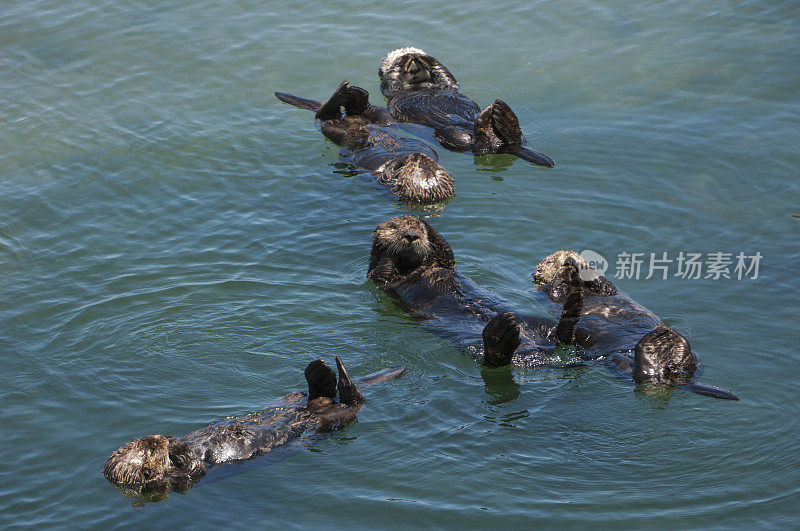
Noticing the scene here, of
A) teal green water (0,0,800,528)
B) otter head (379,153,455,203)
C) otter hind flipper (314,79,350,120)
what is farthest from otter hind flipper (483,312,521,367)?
otter hind flipper (314,79,350,120)

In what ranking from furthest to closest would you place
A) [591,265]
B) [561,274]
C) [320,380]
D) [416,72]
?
1. [416,72]
2. [591,265]
3. [561,274]
4. [320,380]

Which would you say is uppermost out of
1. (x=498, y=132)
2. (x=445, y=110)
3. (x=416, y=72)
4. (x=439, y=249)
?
(x=416, y=72)

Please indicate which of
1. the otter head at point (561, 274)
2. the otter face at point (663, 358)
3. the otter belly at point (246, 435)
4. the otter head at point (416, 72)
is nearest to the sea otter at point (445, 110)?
the otter head at point (416, 72)

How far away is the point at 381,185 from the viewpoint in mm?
8516

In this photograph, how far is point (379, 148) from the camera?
8.88m

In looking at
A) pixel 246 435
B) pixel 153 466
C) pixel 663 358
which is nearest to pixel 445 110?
pixel 663 358

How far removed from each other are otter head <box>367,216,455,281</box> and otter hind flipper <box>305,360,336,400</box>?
1.66 m

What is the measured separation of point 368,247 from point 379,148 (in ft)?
5.42

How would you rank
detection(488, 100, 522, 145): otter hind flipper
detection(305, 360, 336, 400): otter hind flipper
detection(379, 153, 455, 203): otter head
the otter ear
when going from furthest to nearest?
detection(488, 100, 522, 145): otter hind flipper → detection(379, 153, 455, 203): otter head → the otter ear → detection(305, 360, 336, 400): otter hind flipper

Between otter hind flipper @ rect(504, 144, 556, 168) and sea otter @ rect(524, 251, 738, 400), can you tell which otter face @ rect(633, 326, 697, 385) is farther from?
otter hind flipper @ rect(504, 144, 556, 168)

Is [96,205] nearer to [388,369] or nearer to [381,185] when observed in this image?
[381,185]

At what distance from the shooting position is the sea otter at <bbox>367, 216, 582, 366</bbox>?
18.9ft

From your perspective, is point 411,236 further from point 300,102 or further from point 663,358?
point 300,102


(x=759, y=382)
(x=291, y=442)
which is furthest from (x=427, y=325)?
(x=759, y=382)
